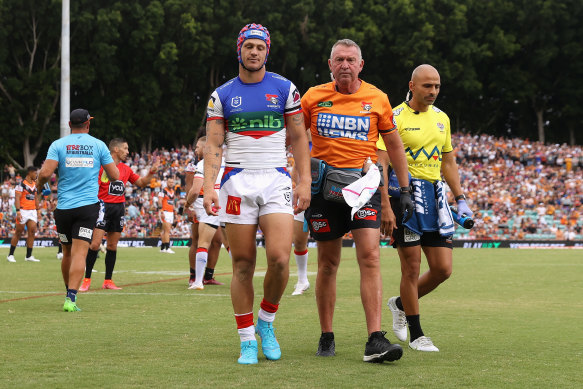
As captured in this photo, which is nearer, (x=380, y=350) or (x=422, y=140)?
(x=380, y=350)

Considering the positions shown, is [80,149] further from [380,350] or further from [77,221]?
[380,350]

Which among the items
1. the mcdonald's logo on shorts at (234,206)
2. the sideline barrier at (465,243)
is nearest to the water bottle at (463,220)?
the mcdonald's logo on shorts at (234,206)

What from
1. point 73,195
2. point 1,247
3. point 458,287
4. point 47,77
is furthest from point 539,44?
point 73,195

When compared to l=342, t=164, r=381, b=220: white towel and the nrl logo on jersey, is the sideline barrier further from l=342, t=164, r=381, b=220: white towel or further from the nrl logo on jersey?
the nrl logo on jersey

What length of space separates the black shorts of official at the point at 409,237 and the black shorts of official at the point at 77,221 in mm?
4141

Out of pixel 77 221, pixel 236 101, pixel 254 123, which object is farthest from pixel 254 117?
pixel 77 221

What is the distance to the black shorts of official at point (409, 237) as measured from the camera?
7246mm

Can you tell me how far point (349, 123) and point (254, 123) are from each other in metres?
0.80

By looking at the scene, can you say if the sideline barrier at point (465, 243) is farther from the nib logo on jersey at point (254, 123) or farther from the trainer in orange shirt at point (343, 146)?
the nib logo on jersey at point (254, 123)

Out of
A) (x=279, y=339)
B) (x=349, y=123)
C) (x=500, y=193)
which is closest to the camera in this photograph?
(x=349, y=123)

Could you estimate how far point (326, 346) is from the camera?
658 cm

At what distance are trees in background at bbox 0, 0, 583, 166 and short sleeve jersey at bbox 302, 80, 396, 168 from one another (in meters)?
46.1

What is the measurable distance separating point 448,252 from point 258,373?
8.17 ft

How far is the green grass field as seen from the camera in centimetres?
556
